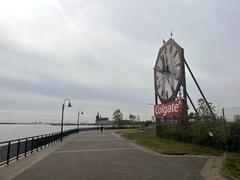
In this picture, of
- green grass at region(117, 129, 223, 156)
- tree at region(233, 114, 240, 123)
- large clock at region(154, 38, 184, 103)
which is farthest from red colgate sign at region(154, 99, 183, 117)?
tree at region(233, 114, 240, 123)

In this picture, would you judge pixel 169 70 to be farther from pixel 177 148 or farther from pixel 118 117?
pixel 118 117

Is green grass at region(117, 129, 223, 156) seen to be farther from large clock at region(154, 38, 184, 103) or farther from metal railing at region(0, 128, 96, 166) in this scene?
large clock at region(154, 38, 184, 103)

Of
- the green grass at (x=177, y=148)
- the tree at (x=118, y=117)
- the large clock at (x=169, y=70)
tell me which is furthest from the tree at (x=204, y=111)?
the tree at (x=118, y=117)

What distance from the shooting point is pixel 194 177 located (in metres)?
10.2

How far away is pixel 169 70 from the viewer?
42.1 m

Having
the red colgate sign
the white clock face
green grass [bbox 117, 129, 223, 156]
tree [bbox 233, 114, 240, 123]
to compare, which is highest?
the white clock face

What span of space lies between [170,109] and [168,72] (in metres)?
7.45

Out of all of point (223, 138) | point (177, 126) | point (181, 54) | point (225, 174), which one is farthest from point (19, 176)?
point (181, 54)

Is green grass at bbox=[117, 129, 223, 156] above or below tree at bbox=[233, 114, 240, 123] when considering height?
below

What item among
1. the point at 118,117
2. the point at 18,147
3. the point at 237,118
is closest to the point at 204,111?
the point at 237,118

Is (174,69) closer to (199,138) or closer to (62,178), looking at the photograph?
(199,138)

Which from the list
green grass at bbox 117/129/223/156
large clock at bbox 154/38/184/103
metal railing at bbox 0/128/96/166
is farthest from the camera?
large clock at bbox 154/38/184/103

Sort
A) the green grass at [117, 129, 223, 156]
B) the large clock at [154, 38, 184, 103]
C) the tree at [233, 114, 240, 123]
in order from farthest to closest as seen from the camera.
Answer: the large clock at [154, 38, 184, 103] < the tree at [233, 114, 240, 123] < the green grass at [117, 129, 223, 156]

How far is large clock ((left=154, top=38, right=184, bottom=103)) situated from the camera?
39.5 m
